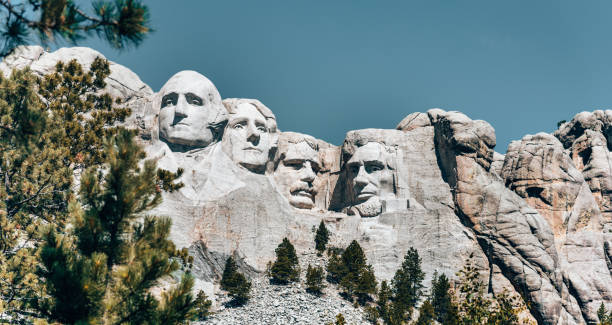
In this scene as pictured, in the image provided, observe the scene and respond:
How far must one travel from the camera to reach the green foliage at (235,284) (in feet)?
88.3

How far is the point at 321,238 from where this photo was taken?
31.8 m

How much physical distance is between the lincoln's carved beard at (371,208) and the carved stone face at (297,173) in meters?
2.93

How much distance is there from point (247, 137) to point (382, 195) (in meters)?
7.30

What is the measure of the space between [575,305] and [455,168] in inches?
341

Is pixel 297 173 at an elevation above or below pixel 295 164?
below

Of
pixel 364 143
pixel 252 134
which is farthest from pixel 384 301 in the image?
pixel 252 134

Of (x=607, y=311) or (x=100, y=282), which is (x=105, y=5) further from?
(x=607, y=311)

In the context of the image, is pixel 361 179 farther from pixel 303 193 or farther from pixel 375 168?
pixel 303 193

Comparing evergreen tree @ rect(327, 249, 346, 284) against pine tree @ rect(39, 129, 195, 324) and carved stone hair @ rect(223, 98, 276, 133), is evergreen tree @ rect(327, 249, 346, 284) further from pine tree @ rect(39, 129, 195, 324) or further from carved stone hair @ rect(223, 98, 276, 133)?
pine tree @ rect(39, 129, 195, 324)

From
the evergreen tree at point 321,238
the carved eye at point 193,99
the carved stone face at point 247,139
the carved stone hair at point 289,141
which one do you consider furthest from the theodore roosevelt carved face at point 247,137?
the evergreen tree at point 321,238

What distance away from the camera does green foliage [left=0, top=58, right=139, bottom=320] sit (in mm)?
14711

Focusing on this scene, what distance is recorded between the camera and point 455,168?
33344mm

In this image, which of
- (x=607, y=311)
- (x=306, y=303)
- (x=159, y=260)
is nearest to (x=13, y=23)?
(x=159, y=260)

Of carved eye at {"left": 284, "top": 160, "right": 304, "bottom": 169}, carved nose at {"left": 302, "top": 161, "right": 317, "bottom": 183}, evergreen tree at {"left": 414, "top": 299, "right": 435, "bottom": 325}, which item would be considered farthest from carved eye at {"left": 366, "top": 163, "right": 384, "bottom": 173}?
evergreen tree at {"left": 414, "top": 299, "right": 435, "bottom": 325}
